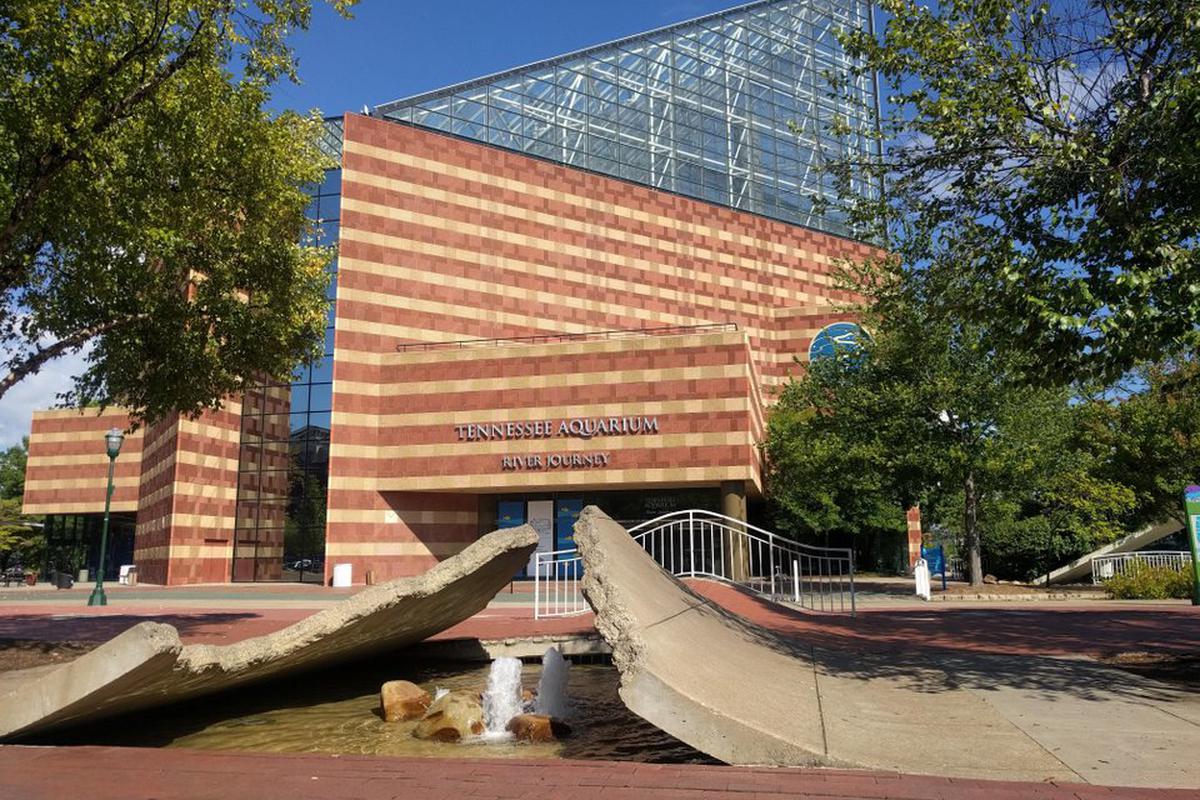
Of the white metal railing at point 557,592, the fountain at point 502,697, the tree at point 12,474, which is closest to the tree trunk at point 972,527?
the white metal railing at point 557,592

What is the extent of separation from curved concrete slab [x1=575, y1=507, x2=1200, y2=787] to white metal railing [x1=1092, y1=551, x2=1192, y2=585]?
63.3 ft

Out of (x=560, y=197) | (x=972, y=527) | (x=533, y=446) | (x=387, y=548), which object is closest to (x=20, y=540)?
(x=387, y=548)

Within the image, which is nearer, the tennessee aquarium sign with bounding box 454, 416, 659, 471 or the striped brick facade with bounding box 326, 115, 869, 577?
the striped brick facade with bounding box 326, 115, 869, 577

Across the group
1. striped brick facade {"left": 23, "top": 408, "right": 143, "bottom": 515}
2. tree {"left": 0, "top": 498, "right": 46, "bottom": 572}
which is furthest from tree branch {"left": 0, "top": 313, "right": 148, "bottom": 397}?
tree {"left": 0, "top": 498, "right": 46, "bottom": 572}

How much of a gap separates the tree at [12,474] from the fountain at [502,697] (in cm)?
7613

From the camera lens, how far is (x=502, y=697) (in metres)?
7.83

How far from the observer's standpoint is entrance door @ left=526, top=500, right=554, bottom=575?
35.7 metres

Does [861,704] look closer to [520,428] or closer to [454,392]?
[520,428]

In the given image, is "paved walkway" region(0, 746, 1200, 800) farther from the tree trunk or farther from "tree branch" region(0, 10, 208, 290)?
the tree trunk

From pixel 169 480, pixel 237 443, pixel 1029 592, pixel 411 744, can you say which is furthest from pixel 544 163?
pixel 411 744

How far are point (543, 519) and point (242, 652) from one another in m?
29.9

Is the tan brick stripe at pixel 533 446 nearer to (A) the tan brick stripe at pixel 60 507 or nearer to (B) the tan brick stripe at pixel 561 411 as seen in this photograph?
(B) the tan brick stripe at pixel 561 411

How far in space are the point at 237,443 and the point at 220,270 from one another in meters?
27.9

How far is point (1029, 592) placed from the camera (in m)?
22.8
